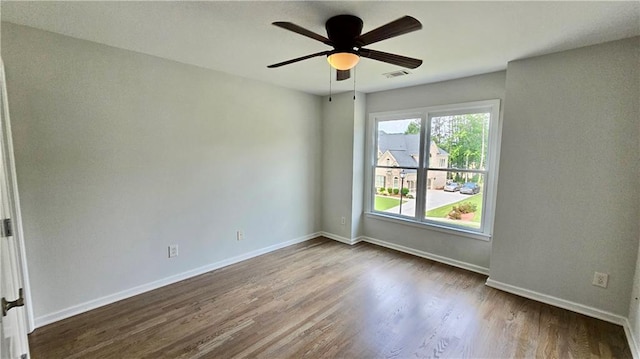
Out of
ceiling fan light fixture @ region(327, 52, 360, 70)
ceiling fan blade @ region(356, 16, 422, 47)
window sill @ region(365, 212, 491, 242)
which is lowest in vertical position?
window sill @ region(365, 212, 491, 242)

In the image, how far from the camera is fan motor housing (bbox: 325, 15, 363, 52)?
1.91 meters

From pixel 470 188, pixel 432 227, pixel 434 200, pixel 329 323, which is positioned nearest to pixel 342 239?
pixel 432 227

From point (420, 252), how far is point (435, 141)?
157 cm

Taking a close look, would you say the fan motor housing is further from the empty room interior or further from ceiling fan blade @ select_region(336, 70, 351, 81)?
ceiling fan blade @ select_region(336, 70, 351, 81)

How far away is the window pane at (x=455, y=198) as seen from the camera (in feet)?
11.4

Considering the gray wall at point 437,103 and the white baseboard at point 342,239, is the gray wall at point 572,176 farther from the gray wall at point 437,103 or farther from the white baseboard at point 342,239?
the white baseboard at point 342,239

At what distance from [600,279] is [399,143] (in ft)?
8.43

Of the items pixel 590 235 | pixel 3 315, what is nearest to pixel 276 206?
pixel 3 315

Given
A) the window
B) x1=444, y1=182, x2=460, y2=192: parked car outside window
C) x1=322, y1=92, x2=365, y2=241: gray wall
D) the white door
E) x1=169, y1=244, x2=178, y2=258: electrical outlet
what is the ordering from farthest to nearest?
x1=322, y1=92, x2=365, y2=241: gray wall
x1=444, y1=182, x2=460, y2=192: parked car outside window
the window
x1=169, y1=244, x2=178, y2=258: electrical outlet
the white door

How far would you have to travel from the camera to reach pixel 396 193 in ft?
13.9

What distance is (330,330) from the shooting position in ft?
7.41

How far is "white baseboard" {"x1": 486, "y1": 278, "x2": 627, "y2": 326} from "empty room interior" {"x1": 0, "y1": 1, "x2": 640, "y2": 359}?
0.04 ft

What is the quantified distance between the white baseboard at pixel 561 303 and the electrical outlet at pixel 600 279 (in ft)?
0.76

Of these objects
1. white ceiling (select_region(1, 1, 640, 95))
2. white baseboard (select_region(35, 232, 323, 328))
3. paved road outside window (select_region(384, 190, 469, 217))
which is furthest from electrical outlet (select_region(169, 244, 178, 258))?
paved road outside window (select_region(384, 190, 469, 217))
